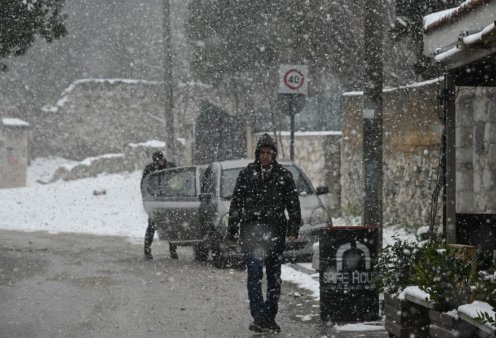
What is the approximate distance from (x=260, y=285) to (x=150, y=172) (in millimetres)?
7975

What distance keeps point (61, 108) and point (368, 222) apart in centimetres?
3718

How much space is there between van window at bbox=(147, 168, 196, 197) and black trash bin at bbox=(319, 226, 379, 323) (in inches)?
265

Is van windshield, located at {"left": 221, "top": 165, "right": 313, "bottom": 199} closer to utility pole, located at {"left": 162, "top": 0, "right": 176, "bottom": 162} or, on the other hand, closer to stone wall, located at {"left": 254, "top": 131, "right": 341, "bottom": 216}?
stone wall, located at {"left": 254, "top": 131, "right": 341, "bottom": 216}

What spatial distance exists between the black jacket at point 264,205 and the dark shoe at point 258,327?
0.75m

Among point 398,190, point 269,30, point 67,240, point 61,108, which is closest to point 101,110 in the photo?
point 61,108

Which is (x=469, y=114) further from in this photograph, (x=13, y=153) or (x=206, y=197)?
(x=13, y=153)

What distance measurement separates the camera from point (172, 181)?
15.1 meters

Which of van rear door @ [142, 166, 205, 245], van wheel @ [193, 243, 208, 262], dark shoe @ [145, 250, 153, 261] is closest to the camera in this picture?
van rear door @ [142, 166, 205, 245]

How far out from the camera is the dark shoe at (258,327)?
818 cm

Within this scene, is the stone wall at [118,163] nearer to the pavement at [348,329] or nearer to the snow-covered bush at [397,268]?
the pavement at [348,329]

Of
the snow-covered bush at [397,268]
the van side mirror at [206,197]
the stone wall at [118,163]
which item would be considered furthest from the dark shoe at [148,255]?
the stone wall at [118,163]

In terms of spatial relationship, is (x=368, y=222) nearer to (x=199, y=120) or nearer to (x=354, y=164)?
(x=354, y=164)

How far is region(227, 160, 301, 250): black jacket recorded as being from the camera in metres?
8.64

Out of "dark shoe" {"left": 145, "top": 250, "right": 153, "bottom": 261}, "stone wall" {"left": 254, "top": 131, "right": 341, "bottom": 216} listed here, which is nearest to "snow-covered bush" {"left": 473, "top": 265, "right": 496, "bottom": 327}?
"dark shoe" {"left": 145, "top": 250, "right": 153, "bottom": 261}
